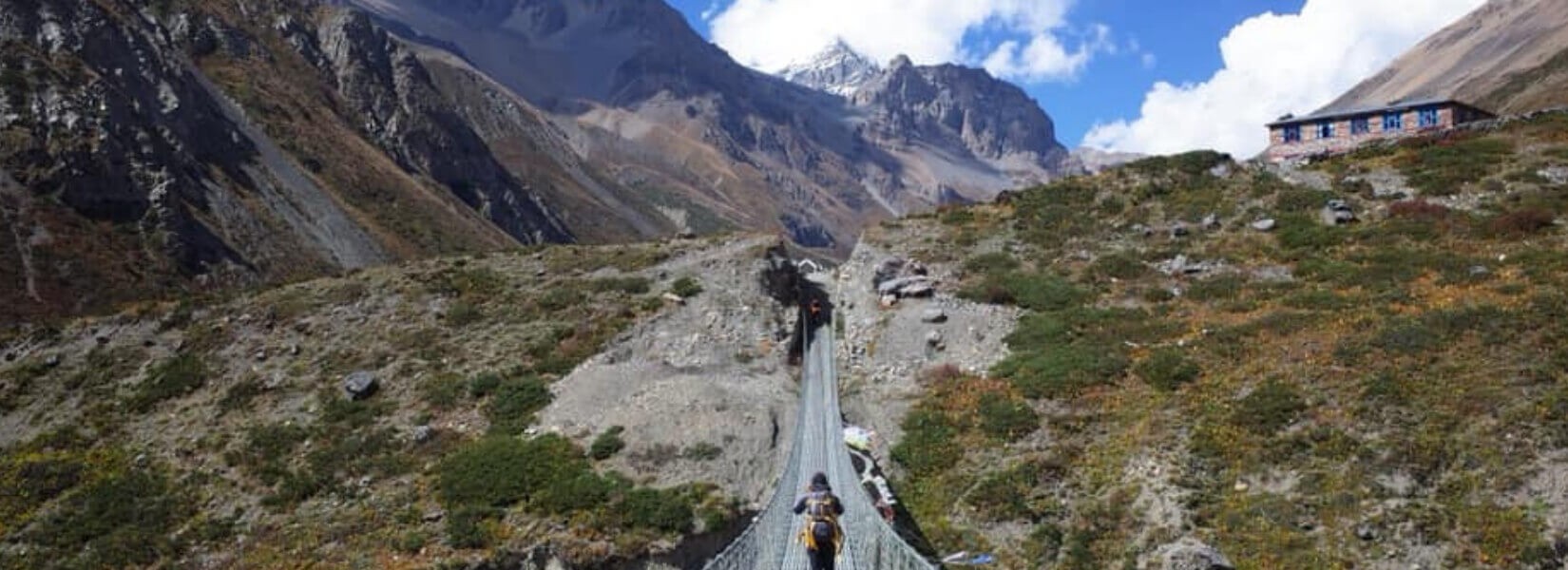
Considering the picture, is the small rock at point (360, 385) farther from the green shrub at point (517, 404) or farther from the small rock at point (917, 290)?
the small rock at point (917, 290)

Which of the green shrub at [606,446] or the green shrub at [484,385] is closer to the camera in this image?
the green shrub at [606,446]

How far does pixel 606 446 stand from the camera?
32531 millimetres

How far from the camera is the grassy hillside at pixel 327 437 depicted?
27531 millimetres

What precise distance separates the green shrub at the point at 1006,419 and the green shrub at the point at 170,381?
28.5m

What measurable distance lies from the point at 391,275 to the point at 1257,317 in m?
38.5

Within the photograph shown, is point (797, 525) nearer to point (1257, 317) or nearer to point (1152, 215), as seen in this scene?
point (1257, 317)

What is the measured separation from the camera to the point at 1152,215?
5272 centimetres

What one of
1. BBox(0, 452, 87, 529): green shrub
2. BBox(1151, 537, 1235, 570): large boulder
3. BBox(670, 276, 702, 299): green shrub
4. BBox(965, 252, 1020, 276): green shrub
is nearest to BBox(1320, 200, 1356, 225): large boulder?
BBox(965, 252, 1020, 276): green shrub

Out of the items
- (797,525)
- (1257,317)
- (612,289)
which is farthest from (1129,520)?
(612,289)

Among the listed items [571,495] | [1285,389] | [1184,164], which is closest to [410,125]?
[1184,164]

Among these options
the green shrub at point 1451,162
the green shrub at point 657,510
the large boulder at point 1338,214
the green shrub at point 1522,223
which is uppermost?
the green shrub at point 1451,162

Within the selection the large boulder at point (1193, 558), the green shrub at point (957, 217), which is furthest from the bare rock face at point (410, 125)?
the large boulder at point (1193, 558)

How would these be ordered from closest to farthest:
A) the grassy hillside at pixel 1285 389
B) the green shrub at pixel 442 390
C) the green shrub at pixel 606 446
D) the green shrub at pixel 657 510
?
the grassy hillside at pixel 1285 389 < the green shrub at pixel 657 510 < the green shrub at pixel 606 446 < the green shrub at pixel 442 390

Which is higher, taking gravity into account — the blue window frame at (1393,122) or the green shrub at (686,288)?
the blue window frame at (1393,122)
